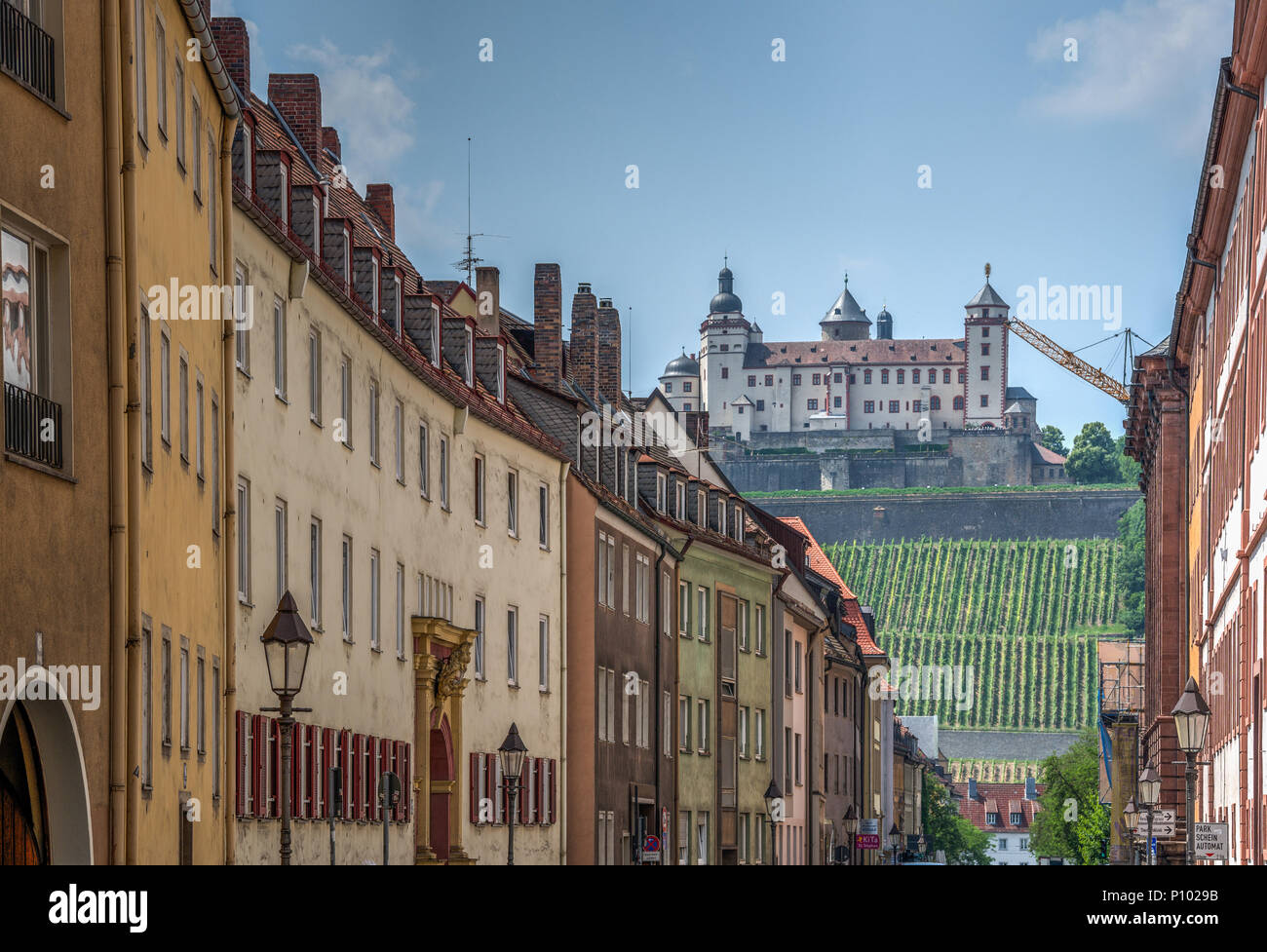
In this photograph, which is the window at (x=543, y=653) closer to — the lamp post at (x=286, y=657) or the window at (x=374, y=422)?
the window at (x=374, y=422)

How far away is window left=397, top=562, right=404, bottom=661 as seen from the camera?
3072cm

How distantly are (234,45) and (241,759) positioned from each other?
37.2 ft

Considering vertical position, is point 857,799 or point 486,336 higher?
point 486,336

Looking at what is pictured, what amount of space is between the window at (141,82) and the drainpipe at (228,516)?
4172 millimetres

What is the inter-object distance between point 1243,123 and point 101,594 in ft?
59.8

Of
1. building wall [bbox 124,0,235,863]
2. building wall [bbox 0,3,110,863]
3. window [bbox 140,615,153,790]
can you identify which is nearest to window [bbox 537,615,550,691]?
building wall [bbox 124,0,235,863]

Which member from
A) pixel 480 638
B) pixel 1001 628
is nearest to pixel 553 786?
pixel 480 638

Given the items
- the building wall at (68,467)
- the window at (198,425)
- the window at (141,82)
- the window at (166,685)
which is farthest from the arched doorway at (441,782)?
the building wall at (68,467)

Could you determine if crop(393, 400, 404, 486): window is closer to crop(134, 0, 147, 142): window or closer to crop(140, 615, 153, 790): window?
crop(134, 0, 147, 142): window
